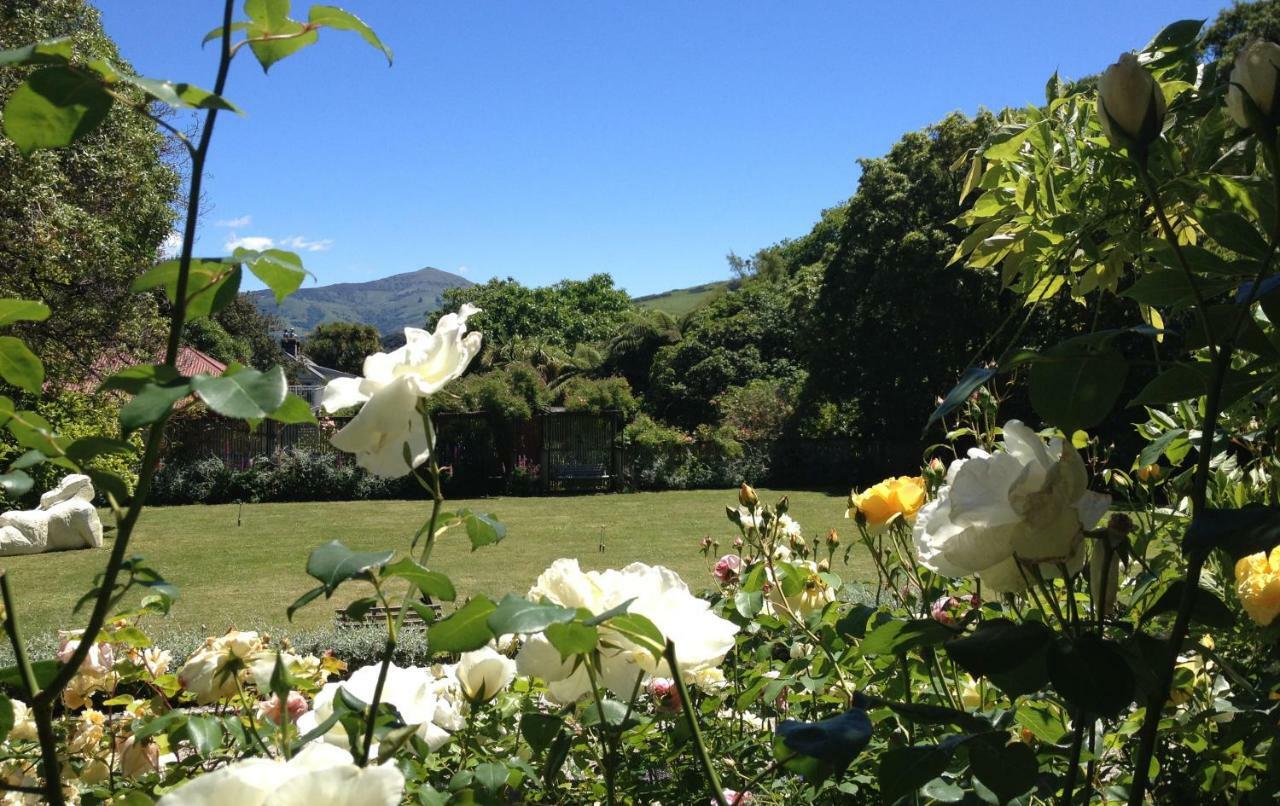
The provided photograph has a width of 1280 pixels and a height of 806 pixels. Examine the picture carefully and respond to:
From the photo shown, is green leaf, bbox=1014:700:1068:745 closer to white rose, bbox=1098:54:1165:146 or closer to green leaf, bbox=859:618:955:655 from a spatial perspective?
green leaf, bbox=859:618:955:655

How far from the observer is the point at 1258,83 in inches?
20.0

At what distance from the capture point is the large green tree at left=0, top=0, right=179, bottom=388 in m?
9.16

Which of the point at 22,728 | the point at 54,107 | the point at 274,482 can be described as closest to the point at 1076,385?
the point at 54,107

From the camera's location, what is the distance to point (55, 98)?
39 cm

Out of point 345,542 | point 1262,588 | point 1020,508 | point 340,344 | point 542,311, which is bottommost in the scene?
point 345,542

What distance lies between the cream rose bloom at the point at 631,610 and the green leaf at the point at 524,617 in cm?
17

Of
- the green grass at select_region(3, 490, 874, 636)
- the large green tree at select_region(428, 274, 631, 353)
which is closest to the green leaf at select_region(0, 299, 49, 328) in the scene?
the green grass at select_region(3, 490, 874, 636)

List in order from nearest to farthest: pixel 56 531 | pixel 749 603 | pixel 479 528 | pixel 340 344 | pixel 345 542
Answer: pixel 479 528, pixel 749 603, pixel 345 542, pixel 56 531, pixel 340 344

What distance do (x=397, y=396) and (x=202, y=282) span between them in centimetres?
11

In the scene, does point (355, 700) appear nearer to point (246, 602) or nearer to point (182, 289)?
point (182, 289)

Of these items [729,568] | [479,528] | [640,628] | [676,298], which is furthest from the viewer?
[676,298]

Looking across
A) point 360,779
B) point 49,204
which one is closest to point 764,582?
point 360,779

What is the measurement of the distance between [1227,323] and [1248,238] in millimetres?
81

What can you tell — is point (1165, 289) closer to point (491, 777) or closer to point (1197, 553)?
point (1197, 553)
